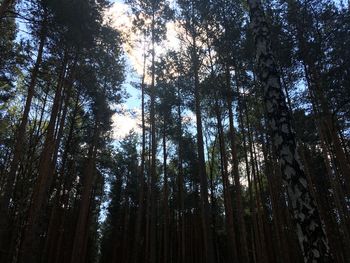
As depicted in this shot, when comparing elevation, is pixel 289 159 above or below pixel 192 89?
below

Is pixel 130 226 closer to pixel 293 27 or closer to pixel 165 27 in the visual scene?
pixel 165 27

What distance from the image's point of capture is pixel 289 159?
372 cm

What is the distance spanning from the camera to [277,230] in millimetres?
14508

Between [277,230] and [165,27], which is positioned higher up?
[165,27]

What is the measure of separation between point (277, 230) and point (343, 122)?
22.2ft

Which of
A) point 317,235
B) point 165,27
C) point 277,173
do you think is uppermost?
point 165,27

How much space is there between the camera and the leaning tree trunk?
327 cm

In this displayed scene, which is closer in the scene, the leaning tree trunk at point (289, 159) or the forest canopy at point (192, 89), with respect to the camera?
the leaning tree trunk at point (289, 159)

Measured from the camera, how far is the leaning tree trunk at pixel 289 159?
327 centimetres

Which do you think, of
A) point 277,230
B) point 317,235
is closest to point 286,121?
point 317,235

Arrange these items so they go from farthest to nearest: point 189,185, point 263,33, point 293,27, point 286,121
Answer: point 189,185 → point 293,27 → point 263,33 → point 286,121

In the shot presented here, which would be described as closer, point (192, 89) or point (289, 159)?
point (289, 159)

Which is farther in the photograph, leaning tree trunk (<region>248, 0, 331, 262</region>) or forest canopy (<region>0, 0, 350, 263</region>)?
forest canopy (<region>0, 0, 350, 263</region>)

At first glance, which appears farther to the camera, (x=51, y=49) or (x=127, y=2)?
(x=127, y=2)
